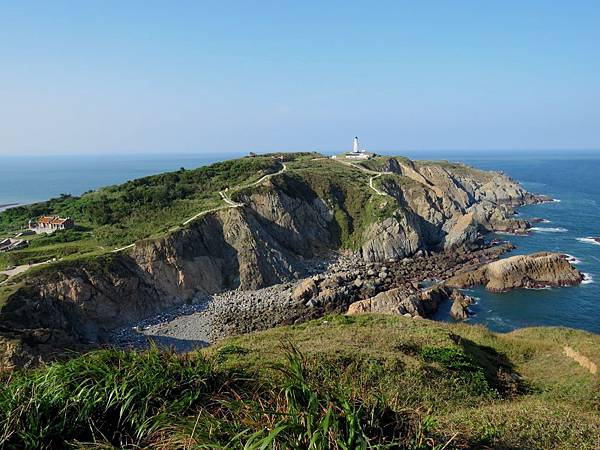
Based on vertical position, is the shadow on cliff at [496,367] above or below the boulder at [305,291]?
above

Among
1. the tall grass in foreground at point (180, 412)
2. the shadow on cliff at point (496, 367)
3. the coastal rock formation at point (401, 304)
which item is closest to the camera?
the tall grass in foreground at point (180, 412)

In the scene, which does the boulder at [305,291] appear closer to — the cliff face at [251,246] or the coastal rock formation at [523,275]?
the cliff face at [251,246]

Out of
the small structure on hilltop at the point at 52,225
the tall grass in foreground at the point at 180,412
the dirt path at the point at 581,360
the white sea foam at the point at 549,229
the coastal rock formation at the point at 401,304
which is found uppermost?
the tall grass in foreground at the point at 180,412

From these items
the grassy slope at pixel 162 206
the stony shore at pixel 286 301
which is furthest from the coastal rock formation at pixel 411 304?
the grassy slope at pixel 162 206

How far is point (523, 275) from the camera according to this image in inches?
1774

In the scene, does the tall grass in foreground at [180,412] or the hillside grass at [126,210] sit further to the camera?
the hillside grass at [126,210]

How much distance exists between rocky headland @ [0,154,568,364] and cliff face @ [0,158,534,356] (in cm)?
11

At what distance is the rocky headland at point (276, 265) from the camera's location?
33188 mm

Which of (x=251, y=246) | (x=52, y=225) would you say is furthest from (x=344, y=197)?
(x=52, y=225)

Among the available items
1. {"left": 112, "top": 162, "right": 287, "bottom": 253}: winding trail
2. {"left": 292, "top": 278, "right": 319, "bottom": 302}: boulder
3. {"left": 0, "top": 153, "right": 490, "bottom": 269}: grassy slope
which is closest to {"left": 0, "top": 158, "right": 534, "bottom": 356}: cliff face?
{"left": 0, "top": 153, "right": 490, "bottom": 269}: grassy slope

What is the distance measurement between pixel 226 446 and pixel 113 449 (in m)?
1.46

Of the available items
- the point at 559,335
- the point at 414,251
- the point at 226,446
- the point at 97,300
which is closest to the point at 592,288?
the point at 414,251

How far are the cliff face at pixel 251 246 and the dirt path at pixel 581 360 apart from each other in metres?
30.5

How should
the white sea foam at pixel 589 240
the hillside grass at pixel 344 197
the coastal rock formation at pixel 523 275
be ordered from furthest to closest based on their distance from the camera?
the white sea foam at pixel 589 240
the hillside grass at pixel 344 197
the coastal rock formation at pixel 523 275
